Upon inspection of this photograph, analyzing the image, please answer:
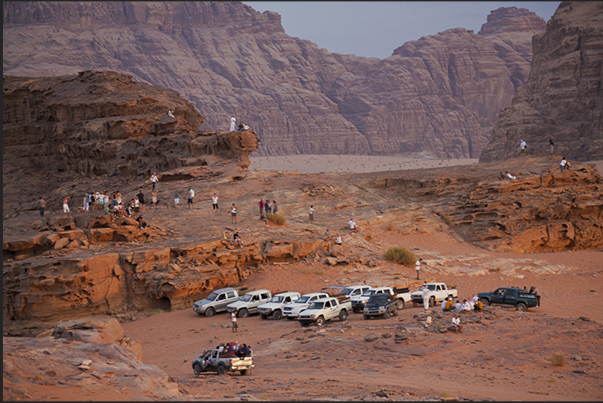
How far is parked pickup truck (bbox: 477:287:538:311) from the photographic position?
2606 cm

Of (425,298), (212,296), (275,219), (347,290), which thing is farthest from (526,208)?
(212,296)

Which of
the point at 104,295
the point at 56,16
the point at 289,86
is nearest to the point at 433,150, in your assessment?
the point at 289,86

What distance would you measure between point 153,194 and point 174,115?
Answer: 18723 mm

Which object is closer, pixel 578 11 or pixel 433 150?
pixel 578 11

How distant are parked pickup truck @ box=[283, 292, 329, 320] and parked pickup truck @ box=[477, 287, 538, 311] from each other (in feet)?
24.9

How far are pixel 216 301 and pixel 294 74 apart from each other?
165305 millimetres

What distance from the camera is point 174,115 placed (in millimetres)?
57906

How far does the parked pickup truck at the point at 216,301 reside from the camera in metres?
28.2

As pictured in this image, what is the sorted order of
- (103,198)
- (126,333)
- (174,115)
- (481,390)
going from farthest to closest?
(174,115) < (103,198) < (126,333) < (481,390)

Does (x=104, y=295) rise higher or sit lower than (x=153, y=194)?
lower

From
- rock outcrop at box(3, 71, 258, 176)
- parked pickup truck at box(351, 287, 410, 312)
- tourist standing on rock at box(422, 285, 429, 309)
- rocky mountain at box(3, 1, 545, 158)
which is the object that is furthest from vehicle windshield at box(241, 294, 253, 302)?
rocky mountain at box(3, 1, 545, 158)

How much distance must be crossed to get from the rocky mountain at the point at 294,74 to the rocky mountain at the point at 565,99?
2573 inches

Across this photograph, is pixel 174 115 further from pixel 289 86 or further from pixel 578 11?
pixel 289 86

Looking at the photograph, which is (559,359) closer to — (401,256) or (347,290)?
(347,290)
